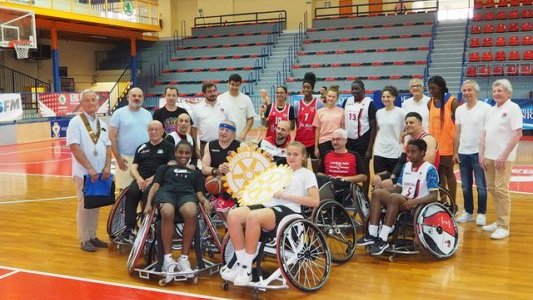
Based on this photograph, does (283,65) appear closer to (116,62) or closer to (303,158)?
(116,62)

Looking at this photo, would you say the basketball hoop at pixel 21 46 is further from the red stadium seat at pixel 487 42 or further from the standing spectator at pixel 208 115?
the red stadium seat at pixel 487 42

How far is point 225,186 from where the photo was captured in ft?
12.9

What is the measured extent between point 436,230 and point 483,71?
11727 millimetres

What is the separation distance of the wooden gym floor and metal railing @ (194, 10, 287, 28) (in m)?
16.2

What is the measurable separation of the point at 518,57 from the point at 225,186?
1300 centimetres

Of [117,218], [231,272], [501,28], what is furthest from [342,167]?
[501,28]

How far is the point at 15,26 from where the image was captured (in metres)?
12.7

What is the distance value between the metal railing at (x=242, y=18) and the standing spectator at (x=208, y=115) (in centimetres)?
1579

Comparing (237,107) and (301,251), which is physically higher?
(237,107)

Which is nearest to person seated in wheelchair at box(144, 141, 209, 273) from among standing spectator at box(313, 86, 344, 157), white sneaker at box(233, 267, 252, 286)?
white sneaker at box(233, 267, 252, 286)

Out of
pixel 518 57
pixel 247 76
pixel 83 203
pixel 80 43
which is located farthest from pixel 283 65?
pixel 83 203

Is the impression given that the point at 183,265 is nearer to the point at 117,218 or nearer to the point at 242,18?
the point at 117,218

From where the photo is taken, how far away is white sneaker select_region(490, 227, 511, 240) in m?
4.61

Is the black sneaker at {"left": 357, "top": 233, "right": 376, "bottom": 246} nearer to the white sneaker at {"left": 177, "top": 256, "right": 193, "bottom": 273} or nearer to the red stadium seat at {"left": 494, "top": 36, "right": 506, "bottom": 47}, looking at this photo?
the white sneaker at {"left": 177, "top": 256, "right": 193, "bottom": 273}
